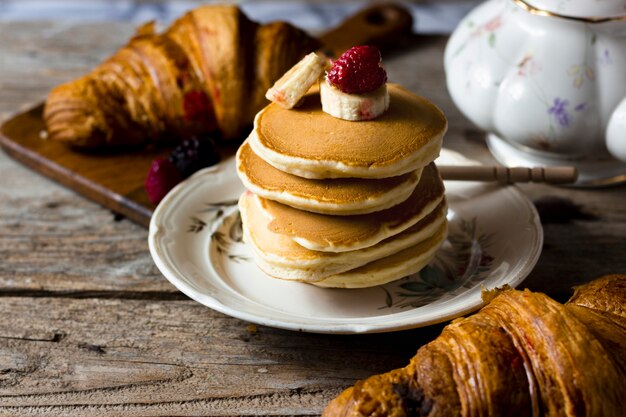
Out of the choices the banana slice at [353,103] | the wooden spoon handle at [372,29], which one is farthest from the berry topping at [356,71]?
the wooden spoon handle at [372,29]

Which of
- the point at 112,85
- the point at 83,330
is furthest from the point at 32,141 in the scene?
the point at 83,330

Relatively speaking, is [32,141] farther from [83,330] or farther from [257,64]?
[83,330]

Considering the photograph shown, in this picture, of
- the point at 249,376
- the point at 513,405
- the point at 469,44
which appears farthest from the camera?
the point at 469,44

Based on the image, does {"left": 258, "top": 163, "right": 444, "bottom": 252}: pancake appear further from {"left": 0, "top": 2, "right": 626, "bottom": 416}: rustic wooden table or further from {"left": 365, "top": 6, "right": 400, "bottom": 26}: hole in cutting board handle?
{"left": 365, "top": 6, "right": 400, "bottom": 26}: hole in cutting board handle

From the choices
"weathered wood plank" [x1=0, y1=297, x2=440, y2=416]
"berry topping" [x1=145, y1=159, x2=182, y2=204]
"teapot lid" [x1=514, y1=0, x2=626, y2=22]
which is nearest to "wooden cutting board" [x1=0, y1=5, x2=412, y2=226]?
"berry topping" [x1=145, y1=159, x2=182, y2=204]

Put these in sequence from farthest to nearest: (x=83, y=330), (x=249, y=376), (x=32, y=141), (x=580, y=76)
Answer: (x=32, y=141) → (x=580, y=76) → (x=83, y=330) → (x=249, y=376)

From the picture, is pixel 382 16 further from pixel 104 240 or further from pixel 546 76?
pixel 104 240

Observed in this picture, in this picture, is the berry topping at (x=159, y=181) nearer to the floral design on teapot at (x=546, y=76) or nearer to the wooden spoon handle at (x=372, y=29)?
the floral design on teapot at (x=546, y=76)
